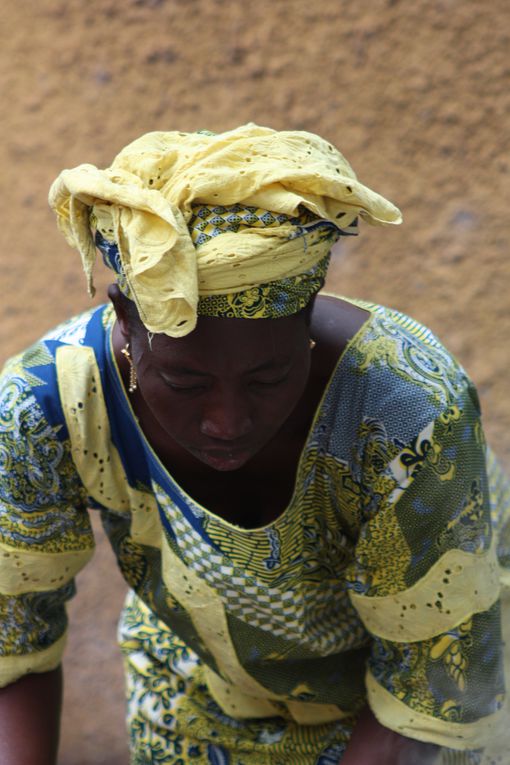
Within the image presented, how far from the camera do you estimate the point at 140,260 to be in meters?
1.41

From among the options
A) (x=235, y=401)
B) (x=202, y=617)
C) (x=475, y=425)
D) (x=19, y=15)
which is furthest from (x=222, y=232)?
(x=19, y=15)

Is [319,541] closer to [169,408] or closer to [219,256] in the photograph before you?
[169,408]

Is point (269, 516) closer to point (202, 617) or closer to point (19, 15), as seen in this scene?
point (202, 617)

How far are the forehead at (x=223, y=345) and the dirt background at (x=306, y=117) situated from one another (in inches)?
71.4

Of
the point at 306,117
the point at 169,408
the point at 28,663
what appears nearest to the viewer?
the point at 169,408

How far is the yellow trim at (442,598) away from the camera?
67.5 inches

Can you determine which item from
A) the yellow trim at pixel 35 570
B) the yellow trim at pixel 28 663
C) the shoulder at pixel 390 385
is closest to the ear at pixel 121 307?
the shoulder at pixel 390 385

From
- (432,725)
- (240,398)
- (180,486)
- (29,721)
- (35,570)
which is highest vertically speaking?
(240,398)

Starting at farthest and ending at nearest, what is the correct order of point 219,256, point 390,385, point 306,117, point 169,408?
point 306,117 → point 390,385 → point 169,408 → point 219,256

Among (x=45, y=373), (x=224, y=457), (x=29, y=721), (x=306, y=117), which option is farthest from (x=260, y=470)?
(x=306, y=117)

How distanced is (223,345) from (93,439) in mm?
383

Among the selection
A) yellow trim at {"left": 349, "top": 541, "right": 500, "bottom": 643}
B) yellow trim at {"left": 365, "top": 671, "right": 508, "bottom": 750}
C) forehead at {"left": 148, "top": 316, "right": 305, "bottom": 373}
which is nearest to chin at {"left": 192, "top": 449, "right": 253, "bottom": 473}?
forehead at {"left": 148, "top": 316, "right": 305, "bottom": 373}

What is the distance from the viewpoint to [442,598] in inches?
67.6

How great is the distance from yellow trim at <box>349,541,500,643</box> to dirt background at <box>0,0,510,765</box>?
1.47 meters
